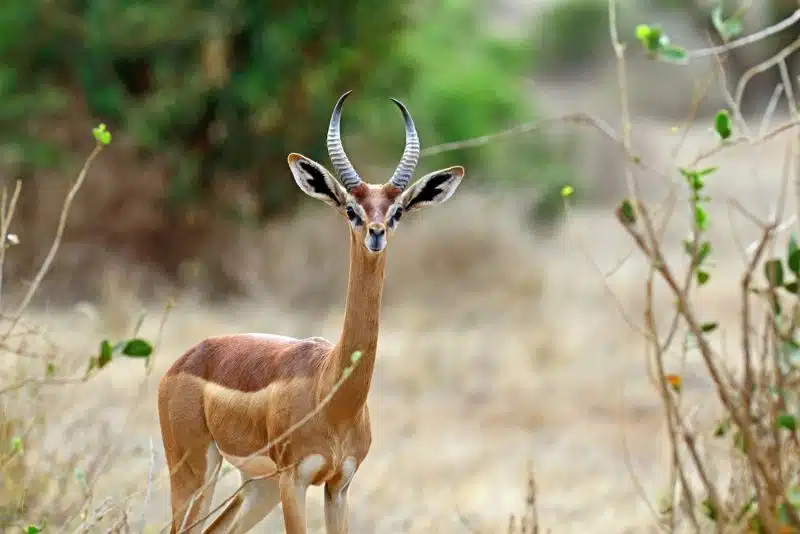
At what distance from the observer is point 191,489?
3969mm

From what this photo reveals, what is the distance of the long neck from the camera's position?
359 centimetres

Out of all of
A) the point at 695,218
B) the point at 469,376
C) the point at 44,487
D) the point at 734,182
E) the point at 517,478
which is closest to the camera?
the point at 695,218

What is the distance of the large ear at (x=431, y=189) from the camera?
3.65 m

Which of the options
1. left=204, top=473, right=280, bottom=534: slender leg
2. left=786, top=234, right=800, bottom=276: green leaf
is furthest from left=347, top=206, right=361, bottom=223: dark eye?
left=786, top=234, right=800, bottom=276: green leaf

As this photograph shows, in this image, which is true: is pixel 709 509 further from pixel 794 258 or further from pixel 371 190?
pixel 371 190

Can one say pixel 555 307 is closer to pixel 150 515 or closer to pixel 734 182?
pixel 150 515

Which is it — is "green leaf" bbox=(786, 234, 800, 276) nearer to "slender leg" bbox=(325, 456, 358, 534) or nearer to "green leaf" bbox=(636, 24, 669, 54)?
"green leaf" bbox=(636, 24, 669, 54)

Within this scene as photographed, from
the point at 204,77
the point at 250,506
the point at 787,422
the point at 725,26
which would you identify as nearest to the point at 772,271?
the point at 787,422

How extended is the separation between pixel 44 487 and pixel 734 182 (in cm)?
1986

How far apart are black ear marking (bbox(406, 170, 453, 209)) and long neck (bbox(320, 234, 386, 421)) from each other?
0.20 metres

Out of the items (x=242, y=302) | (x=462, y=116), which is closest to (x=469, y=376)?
(x=242, y=302)

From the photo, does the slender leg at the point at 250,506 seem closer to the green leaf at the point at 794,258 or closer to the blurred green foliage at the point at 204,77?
Answer: the green leaf at the point at 794,258

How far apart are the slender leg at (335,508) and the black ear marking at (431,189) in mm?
807

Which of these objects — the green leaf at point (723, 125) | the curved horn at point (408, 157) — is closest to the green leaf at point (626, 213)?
the green leaf at point (723, 125)
